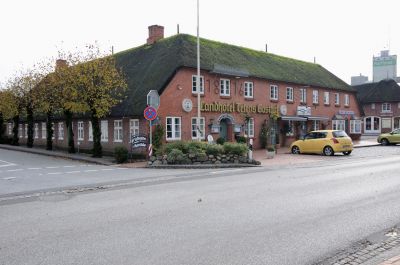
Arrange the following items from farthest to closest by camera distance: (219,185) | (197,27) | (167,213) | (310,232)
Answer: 1. (197,27)
2. (219,185)
3. (167,213)
4. (310,232)

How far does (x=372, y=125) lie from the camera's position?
6144cm

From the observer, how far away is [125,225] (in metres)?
7.32

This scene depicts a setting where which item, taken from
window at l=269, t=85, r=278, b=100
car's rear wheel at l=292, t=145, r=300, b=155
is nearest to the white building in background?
window at l=269, t=85, r=278, b=100

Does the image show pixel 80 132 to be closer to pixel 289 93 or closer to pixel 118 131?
pixel 118 131

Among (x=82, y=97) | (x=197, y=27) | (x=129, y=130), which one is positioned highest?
(x=197, y=27)

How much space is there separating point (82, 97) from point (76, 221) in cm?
1870

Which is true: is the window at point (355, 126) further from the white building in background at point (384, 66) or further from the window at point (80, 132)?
the white building in background at point (384, 66)

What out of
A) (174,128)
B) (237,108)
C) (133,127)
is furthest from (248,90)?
(133,127)

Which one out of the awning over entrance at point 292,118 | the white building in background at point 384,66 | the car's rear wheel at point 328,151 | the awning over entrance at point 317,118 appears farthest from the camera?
the white building in background at point 384,66

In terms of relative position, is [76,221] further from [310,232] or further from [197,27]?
[197,27]

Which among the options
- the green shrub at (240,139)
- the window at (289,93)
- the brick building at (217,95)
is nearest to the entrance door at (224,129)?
the brick building at (217,95)

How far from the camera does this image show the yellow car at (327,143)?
83.4ft

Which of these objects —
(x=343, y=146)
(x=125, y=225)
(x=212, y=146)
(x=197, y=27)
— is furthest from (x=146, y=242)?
(x=343, y=146)

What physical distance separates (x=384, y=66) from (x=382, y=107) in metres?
34.2
